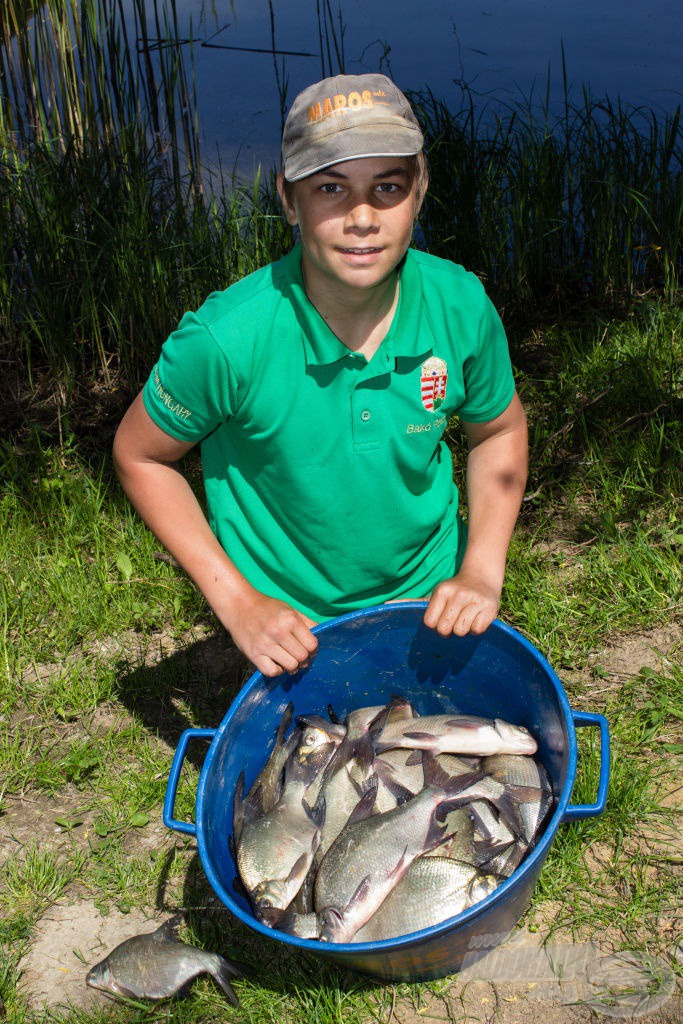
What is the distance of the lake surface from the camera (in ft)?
17.9

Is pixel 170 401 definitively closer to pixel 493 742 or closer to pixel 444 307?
pixel 444 307

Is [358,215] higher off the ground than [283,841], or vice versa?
[358,215]

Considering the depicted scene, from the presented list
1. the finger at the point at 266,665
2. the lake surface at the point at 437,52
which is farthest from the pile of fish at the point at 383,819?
the lake surface at the point at 437,52

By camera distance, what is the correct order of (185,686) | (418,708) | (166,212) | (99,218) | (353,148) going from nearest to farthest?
(353,148) < (418,708) < (185,686) < (99,218) < (166,212)

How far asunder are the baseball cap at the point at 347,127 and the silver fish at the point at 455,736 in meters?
1.24

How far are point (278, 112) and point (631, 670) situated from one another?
3935 mm

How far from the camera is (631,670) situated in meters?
2.91

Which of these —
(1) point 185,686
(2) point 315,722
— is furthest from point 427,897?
(1) point 185,686

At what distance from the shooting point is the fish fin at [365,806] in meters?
2.26

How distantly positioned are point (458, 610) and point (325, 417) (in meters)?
0.52

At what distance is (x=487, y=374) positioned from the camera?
2.45 meters

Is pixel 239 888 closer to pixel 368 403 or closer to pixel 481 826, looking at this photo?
pixel 481 826

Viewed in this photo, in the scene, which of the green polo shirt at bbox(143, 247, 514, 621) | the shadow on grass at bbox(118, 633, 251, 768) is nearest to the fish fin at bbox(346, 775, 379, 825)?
the green polo shirt at bbox(143, 247, 514, 621)

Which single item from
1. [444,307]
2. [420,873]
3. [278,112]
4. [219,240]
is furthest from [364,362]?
[278,112]
